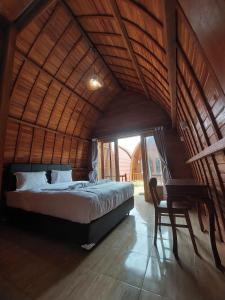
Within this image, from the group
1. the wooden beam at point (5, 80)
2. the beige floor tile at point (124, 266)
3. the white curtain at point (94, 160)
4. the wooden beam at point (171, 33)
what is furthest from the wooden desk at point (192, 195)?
the white curtain at point (94, 160)

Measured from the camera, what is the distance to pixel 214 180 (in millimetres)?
2025

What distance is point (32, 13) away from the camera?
190cm

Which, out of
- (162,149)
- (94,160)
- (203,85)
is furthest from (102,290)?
(94,160)

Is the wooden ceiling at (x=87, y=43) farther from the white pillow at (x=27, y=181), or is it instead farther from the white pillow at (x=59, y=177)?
the white pillow at (x=59, y=177)

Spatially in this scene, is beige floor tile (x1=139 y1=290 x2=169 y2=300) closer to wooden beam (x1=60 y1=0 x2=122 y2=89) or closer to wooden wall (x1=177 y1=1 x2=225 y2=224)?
wooden wall (x1=177 y1=1 x2=225 y2=224)

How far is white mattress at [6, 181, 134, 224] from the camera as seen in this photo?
213cm

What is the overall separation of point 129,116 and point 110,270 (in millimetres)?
4906

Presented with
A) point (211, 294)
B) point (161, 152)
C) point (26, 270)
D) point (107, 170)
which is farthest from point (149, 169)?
point (26, 270)

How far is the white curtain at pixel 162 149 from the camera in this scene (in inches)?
182

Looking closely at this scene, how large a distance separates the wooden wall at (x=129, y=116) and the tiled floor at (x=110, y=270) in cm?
372

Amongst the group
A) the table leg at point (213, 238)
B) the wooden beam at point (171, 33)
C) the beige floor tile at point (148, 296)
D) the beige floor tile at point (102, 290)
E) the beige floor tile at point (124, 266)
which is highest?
the wooden beam at point (171, 33)

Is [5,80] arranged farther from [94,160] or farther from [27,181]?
[94,160]

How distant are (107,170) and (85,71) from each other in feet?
13.5

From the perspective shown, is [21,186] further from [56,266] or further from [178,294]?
[178,294]
